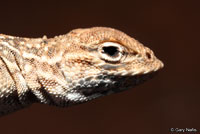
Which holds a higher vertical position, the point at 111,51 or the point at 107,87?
the point at 111,51

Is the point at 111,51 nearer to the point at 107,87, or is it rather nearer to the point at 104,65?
the point at 104,65

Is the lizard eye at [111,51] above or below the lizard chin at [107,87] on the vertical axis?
above

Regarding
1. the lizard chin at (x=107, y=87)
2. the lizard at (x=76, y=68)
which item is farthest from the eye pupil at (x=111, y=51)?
the lizard chin at (x=107, y=87)

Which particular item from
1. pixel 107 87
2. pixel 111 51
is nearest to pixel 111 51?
pixel 111 51

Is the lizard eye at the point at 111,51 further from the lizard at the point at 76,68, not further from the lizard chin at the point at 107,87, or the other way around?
the lizard chin at the point at 107,87

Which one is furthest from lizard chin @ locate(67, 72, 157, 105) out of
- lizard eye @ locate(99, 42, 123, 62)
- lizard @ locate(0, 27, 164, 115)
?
lizard eye @ locate(99, 42, 123, 62)

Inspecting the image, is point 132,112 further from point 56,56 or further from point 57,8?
point 56,56

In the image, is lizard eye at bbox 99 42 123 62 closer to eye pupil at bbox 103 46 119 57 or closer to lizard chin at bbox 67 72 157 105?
eye pupil at bbox 103 46 119 57
